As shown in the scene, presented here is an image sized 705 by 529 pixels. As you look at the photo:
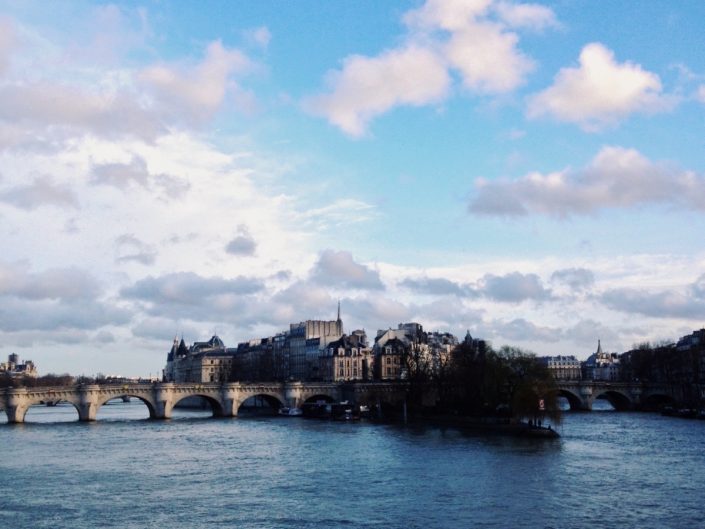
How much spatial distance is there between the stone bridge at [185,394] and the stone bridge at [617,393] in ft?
80.1

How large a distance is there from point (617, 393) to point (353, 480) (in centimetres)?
8305

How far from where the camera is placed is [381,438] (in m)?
69.8

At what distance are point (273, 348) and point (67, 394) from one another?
105850 millimetres

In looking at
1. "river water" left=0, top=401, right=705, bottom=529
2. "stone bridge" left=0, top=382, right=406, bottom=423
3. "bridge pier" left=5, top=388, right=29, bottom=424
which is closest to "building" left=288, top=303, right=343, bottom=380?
"stone bridge" left=0, top=382, right=406, bottom=423

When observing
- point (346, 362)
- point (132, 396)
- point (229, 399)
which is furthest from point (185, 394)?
point (346, 362)

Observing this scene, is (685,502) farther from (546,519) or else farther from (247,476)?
(247,476)

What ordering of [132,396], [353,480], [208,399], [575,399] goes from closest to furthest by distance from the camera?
[353,480] → [132,396] → [208,399] → [575,399]

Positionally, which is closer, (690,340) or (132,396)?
(132,396)

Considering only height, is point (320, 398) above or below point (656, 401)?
above

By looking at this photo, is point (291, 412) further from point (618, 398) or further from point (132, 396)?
point (618, 398)

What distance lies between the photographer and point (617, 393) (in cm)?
11912

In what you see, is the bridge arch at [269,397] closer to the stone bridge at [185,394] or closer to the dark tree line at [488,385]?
the stone bridge at [185,394]

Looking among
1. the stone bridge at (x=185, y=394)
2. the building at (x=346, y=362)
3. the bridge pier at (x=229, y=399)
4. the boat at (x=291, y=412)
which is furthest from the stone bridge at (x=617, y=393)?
the building at (x=346, y=362)

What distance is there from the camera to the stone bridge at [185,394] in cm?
9050
